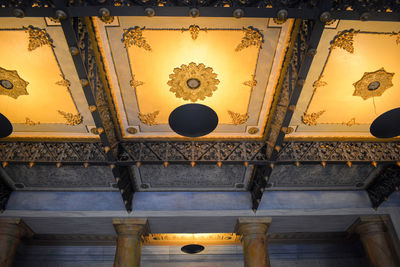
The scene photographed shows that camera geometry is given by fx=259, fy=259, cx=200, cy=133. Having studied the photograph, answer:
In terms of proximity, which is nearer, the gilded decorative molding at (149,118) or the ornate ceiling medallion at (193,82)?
the ornate ceiling medallion at (193,82)

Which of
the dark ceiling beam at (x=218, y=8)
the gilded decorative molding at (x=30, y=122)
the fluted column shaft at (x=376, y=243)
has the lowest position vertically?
the fluted column shaft at (x=376, y=243)

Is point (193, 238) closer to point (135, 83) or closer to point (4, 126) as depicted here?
point (135, 83)

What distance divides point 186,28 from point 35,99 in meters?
3.24

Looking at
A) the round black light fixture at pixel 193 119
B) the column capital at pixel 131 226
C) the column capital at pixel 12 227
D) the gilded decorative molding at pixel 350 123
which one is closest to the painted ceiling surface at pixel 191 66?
the round black light fixture at pixel 193 119

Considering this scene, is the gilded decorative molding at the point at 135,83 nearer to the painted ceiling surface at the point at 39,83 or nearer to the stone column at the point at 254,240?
the painted ceiling surface at the point at 39,83

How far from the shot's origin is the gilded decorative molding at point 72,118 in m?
5.27

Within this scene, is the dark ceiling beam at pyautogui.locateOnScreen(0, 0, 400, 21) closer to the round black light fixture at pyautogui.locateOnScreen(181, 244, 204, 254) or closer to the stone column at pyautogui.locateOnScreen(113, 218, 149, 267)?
the stone column at pyautogui.locateOnScreen(113, 218, 149, 267)

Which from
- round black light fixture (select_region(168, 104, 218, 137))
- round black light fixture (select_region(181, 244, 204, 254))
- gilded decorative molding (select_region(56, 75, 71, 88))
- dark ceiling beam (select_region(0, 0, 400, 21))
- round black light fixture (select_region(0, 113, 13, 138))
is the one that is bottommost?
round black light fixture (select_region(181, 244, 204, 254))

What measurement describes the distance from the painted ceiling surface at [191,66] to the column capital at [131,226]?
2.63m

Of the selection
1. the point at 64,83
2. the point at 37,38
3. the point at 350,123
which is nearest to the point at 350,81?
the point at 350,123

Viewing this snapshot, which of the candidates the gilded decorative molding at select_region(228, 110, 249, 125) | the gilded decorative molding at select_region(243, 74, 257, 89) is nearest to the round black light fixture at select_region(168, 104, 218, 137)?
the gilded decorative molding at select_region(228, 110, 249, 125)

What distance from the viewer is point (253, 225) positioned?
6836 millimetres

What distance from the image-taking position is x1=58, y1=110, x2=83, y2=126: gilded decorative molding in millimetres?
5273

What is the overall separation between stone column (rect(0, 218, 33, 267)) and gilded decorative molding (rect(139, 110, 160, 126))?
Answer: 463 centimetres
